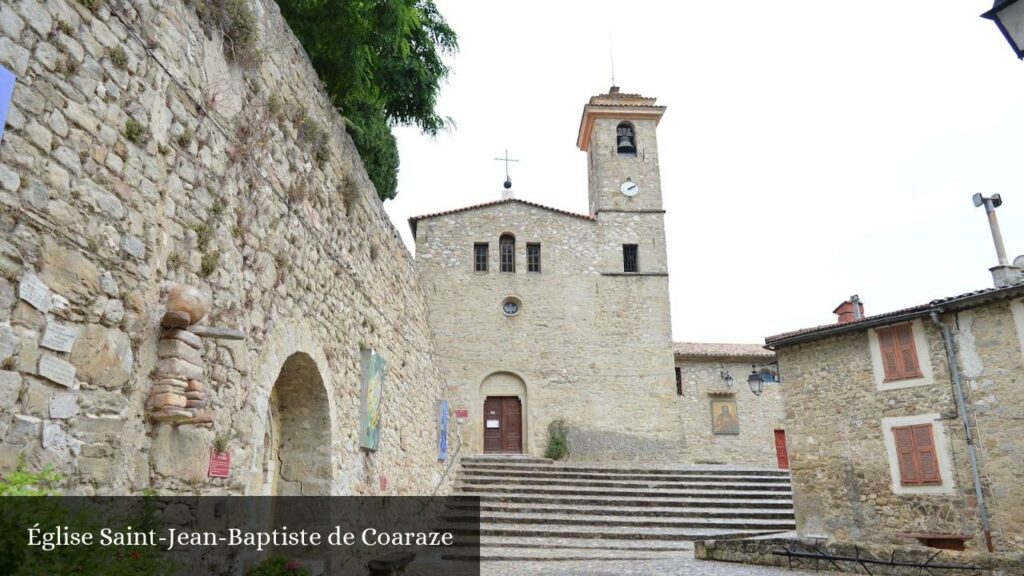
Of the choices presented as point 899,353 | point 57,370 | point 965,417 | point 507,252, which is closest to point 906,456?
point 965,417

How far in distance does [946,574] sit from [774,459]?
15453 mm

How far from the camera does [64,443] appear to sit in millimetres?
3195

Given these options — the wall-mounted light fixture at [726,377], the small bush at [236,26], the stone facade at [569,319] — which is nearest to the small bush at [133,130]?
the small bush at [236,26]

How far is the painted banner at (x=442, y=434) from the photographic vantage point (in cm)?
1317

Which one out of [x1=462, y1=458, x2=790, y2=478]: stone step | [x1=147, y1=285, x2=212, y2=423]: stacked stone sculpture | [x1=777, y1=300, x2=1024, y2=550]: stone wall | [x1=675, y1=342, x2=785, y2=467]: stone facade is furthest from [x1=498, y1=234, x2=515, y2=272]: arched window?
[x1=147, y1=285, x2=212, y2=423]: stacked stone sculpture

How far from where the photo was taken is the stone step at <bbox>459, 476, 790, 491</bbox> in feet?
50.5

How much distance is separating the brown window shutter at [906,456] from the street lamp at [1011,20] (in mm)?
11042

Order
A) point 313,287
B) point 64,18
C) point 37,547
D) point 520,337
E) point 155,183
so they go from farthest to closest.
Result: point 520,337 → point 313,287 → point 155,183 → point 64,18 → point 37,547

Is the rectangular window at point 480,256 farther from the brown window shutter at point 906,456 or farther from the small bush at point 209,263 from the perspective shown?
the small bush at point 209,263

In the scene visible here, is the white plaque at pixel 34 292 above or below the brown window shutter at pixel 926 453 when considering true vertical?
above

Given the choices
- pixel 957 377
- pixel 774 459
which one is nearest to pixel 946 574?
pixel 957 377

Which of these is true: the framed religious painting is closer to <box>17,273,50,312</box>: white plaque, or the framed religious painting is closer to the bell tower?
the bell tower

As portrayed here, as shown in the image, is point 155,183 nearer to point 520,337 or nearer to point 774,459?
point 520,337

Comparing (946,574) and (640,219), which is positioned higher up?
(640,219)
